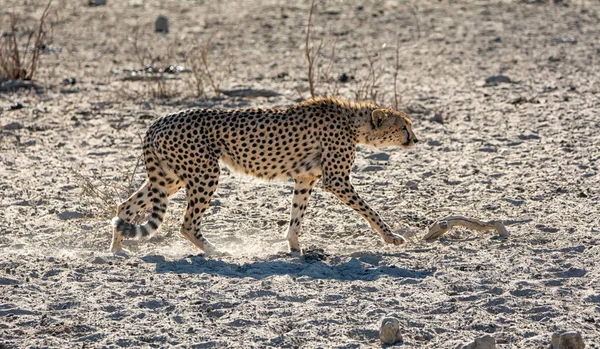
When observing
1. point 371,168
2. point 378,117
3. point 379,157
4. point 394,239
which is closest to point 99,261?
point 394,239

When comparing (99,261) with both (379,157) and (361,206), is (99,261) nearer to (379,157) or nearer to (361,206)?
(361,206)

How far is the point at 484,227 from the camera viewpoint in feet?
23.7

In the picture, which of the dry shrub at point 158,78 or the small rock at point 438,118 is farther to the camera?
the dry shrub at point 158,78

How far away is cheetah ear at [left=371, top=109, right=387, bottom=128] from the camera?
24.5 ft

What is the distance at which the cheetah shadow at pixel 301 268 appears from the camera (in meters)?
6.45

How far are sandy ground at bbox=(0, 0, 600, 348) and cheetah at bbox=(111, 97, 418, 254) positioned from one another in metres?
0.22

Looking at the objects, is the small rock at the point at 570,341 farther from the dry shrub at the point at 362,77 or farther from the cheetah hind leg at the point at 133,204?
the dry shrub at the point at 362,77

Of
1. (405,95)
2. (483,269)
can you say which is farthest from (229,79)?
(483,269)

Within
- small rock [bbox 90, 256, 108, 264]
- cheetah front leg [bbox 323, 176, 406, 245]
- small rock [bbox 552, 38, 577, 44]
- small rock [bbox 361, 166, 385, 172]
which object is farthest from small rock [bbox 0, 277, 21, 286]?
small rock [bbox 552, 38, 577, 44]

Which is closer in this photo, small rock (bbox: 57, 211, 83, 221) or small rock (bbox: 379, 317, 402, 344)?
small rock (bbox: 379, 317, 402, 344)

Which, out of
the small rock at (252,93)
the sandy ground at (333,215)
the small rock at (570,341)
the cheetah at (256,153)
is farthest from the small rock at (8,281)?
the small rock at (252,93)

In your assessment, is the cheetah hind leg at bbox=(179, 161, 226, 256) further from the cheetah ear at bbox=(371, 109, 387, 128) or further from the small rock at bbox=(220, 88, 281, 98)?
the small rock at bbox=(220, 88, 281, 98)

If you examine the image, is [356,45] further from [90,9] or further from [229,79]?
[90,9]

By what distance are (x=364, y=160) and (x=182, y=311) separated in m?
3.92
